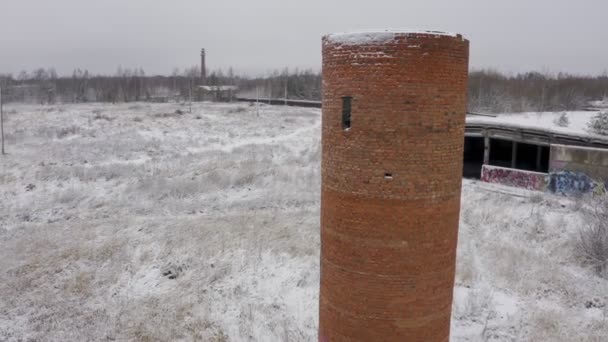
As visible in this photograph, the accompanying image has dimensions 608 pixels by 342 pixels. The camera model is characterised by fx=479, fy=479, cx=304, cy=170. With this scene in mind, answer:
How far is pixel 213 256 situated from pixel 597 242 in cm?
1182

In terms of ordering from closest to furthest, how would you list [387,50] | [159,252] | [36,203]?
1. [387,50]
2. [159,252]
3. [36,203]

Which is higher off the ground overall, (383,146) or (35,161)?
(383,146)

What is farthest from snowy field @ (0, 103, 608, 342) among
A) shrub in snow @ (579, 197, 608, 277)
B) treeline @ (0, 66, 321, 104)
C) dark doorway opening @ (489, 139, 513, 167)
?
treeline @ (0, 66, 321, 104)

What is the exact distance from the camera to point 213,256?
595 inches

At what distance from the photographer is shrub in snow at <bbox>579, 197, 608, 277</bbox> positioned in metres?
14.3

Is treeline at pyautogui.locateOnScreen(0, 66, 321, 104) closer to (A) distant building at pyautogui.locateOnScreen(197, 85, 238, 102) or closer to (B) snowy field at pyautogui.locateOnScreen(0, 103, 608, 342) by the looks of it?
(A) distant building at pyautogui.locateOnScreen(197, 85, 238, 102)

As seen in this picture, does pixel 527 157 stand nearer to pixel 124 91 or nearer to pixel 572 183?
pixel 572 183

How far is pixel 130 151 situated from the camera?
100 feet

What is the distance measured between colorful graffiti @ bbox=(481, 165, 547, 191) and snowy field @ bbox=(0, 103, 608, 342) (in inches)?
35.0

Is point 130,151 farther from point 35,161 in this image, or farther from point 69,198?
point 69,198

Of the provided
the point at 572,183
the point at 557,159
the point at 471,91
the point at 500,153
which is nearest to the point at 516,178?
the point at 557,159

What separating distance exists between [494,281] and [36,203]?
18534mm

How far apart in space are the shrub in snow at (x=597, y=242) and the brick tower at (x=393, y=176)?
1017 centimetres

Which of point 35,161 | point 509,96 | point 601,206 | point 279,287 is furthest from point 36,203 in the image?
point 509,96
